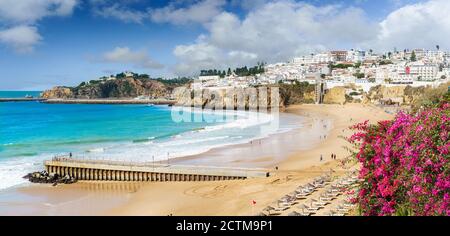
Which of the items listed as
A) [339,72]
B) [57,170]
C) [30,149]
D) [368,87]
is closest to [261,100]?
[368,87]

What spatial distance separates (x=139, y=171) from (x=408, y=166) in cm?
2053

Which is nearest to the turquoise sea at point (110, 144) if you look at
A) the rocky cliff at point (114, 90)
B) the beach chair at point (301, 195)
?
the beach chair at point (301, 195)

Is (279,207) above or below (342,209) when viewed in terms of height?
below

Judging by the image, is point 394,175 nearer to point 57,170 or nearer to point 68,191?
point 68,191

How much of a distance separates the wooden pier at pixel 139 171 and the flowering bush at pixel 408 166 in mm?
14758

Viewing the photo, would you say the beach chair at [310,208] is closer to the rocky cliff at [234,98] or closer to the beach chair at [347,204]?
the beach chair at [347,204]

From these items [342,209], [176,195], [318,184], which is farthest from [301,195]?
[176,195]

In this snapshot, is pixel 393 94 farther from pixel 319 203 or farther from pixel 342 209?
pixel 342 209

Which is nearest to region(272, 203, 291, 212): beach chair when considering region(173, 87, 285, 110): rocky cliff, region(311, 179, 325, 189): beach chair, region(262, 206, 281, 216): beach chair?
region(262, 206, 281, 216): beach chair

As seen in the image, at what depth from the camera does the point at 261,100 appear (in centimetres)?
10781

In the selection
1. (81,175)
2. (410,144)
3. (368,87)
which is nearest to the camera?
(410,144)

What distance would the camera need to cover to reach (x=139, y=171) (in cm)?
2666

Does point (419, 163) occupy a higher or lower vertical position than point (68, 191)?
higher
